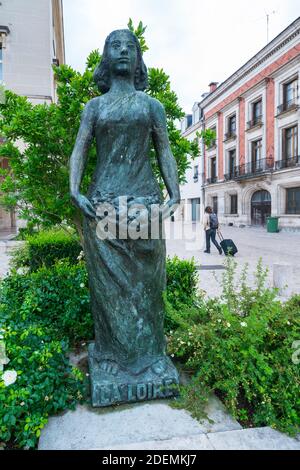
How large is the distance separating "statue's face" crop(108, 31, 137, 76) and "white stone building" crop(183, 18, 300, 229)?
2274 centimetres

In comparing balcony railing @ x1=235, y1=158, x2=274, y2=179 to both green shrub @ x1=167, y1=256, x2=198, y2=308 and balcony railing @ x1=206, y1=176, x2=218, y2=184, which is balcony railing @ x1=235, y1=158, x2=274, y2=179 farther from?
green shrub @ x1=167, y1=256, x2=198, y2=308

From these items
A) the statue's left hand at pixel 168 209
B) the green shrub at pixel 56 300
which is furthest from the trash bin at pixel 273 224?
the statue's left hand at pixel 168 209

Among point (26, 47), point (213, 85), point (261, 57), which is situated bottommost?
point (26, 47)

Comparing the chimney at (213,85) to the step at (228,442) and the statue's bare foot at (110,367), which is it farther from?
the step at (228,442)

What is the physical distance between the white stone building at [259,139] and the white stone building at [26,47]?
646 inches

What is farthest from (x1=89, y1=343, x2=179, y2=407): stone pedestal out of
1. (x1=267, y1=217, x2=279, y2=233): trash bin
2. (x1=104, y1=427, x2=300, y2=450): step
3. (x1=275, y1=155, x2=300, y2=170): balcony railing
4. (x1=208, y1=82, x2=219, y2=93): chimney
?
(x1=208, y1=82, x2=219, y2=93): chimney

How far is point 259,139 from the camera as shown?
93.5 feet

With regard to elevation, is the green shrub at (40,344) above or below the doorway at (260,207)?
below

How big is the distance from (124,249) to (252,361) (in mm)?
1315

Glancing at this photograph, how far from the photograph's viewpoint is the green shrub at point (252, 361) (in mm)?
2344

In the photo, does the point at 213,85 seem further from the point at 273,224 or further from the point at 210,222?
the point at 210,222

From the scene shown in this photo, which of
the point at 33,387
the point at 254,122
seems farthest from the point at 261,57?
the point at 33,387
